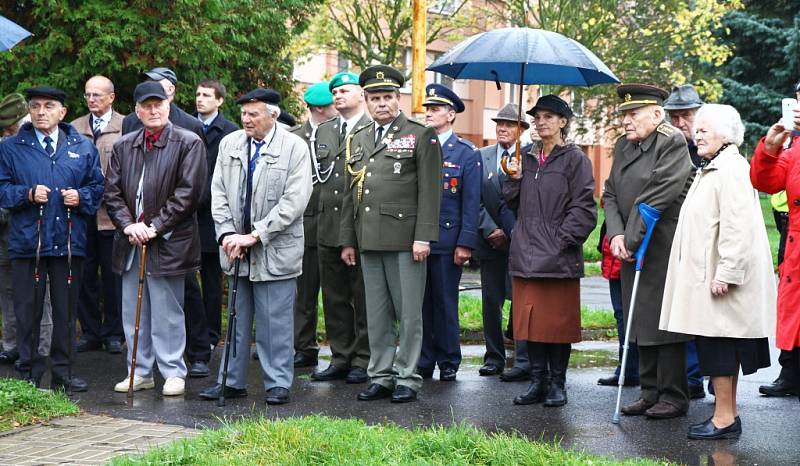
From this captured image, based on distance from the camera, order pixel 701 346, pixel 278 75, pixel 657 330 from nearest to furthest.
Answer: pixel 701 346 < pixel 657 330 < pixel 278 75

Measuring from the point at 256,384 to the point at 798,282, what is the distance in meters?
4.26

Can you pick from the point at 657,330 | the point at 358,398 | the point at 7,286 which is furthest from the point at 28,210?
the point at 657,330

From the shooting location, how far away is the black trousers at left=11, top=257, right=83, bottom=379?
873cm

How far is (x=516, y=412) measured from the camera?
8156mm

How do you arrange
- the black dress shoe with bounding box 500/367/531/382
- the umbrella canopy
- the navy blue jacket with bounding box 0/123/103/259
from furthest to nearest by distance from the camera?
the black dress shoe with bounding box 500/367/531/382 → the navy blue jacket with bounding box 0/123/103/259 → the umbrella canopy

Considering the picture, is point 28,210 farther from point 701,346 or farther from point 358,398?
point 701,346

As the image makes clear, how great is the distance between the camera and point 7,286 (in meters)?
10.0

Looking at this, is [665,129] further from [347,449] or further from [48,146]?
[48,146]

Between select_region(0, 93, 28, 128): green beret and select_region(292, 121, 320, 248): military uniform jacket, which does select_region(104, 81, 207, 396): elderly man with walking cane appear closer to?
select_region(292, 121, 320, 248): military uniform jacket

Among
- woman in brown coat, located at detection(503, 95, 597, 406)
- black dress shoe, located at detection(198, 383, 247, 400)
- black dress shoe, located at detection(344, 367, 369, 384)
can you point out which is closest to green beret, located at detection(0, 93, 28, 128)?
black dress shoe, located at detection(198, 383, 247, 400)

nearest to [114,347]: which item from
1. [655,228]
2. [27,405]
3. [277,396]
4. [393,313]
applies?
[277,396]

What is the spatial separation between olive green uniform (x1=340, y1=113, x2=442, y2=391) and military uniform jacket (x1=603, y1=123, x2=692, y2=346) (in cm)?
136

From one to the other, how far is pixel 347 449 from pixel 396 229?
8.58ft

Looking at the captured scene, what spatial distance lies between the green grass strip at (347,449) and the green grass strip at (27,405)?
1.53 meters
